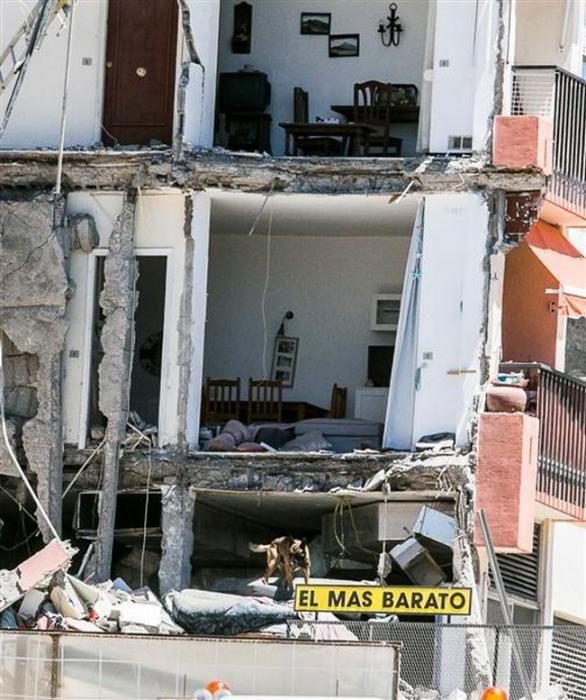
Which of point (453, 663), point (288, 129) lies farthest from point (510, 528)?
point (288, 129)

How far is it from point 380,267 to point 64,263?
4.49 metres

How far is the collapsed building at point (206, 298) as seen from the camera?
132ft

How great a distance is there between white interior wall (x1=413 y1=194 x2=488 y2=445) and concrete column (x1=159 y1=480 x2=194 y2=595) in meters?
2.72

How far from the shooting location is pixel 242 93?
1673 inches

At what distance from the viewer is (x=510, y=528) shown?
130 feet

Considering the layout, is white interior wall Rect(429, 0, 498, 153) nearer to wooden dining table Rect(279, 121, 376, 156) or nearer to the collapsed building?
the collapsed building

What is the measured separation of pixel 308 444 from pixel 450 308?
224 cm

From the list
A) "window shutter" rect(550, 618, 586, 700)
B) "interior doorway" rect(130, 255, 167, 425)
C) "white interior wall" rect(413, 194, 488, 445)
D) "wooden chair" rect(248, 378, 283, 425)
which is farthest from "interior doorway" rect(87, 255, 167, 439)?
"window shutter" rect(550, 618, 586, 700)

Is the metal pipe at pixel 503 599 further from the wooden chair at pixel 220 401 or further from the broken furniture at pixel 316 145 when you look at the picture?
the broken furniture at pixel 316 145

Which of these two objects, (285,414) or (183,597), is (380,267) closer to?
(285,414)

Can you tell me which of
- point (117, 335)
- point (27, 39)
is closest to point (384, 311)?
point (117, 335)

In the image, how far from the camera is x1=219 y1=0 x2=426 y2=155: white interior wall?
42.9 meters

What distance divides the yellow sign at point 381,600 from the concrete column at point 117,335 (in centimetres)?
355

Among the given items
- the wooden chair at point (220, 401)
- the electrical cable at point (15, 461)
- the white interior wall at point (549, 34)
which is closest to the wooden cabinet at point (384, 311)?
the wooden chair at point (220, 401)
